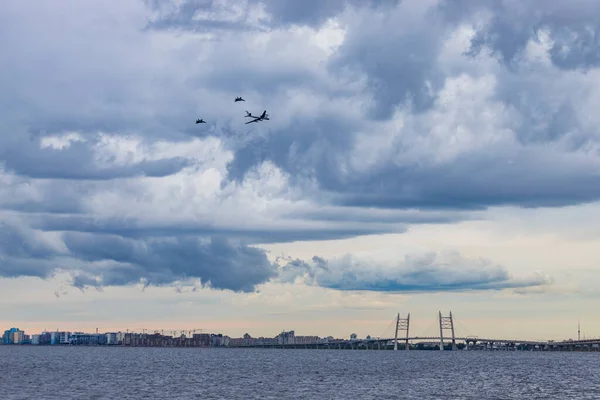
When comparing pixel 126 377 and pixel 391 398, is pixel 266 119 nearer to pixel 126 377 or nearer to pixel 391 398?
pixel 391 398

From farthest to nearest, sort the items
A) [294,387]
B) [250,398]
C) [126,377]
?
[126,377], [294,387], [250,398]

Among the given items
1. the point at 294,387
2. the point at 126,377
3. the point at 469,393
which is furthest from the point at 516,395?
the point at 126,377

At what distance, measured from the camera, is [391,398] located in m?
114

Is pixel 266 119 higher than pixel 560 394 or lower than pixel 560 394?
higher

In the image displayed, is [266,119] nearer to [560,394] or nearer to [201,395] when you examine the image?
[201,395]

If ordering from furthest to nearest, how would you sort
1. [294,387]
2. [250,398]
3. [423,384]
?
1. [423,384]
2. [294,387]
3. [250,398]

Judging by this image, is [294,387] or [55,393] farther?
[294,387]

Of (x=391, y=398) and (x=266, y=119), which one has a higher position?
(x=266, y=119)

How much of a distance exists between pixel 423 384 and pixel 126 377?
51.9 m

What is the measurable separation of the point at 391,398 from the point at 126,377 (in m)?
62.1

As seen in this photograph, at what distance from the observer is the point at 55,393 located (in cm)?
11888

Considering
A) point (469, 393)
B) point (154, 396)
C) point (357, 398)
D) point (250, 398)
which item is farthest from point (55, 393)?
point (469, 393)

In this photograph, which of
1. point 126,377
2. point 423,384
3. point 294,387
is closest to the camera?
point 294,387

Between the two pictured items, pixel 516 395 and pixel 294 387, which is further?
pixel 294 387
